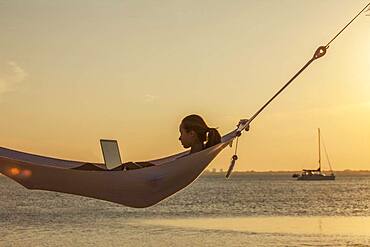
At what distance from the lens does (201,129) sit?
4.23 m

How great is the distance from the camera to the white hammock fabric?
4047 mm

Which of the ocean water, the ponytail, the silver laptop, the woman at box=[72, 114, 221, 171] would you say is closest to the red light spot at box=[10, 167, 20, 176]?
the woman at box=[72, 114, 221, 171]

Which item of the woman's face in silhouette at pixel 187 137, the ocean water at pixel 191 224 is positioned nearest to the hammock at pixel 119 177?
the woman's face in silhouette at pixel 187 137

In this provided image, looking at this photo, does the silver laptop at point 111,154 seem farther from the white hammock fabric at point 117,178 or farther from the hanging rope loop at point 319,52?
the hanging rope loop at point 319,52

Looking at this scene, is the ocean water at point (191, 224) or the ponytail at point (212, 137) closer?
the ponytail at point (212, 137)

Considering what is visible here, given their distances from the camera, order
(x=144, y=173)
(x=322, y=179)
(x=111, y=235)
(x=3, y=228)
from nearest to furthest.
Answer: (x=144, y=173), (x=111, y=235), (x=3, y=228), (x=322, y=179)

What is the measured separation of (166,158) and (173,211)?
30.5m

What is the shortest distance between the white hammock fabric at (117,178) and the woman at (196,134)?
0.07 metres

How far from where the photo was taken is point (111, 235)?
23.5m

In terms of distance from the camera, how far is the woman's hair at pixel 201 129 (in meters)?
4.16

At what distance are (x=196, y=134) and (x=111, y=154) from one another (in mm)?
494

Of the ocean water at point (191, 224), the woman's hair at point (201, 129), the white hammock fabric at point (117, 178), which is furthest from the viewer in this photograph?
the ocean water at point (191, 224)

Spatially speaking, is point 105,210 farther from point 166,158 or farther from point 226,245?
point 166,158

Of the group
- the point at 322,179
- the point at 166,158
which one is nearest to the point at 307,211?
the point at 166,158
